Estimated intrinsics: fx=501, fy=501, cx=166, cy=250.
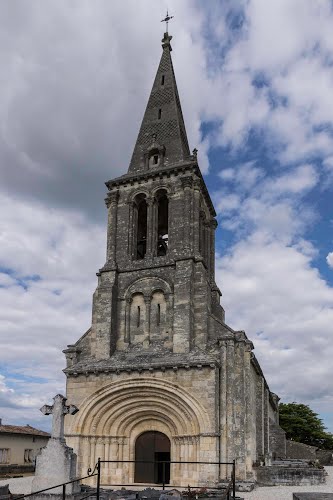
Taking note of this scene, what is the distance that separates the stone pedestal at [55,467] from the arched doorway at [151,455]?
→ 6970 millimetres

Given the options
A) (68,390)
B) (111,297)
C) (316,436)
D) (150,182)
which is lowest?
(316,436)

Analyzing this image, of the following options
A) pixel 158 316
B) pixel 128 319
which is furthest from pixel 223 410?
pixel 128 319

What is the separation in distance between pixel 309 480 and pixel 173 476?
5.14 meters

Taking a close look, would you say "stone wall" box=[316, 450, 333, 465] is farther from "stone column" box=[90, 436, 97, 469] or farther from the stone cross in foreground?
the stone cross in foreground

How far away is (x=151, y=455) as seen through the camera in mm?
20469

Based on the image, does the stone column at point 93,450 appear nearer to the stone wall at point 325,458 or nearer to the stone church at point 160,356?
the stone church at point 160,356

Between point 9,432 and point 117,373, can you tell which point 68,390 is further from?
point 9,432

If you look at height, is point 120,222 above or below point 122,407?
above

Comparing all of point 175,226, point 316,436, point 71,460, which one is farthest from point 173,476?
point 316,436

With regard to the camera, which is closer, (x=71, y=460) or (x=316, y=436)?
(x=71, y=460)

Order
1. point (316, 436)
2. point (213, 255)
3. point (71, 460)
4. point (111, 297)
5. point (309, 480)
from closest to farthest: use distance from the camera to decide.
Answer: point (71, 460) < point (309, 480) < point (111, 297) < point (213, 255) < point (316, 436)

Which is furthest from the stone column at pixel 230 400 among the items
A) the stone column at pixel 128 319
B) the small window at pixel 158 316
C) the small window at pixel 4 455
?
the small window at pixel 4 455

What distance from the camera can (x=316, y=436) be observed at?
163ft

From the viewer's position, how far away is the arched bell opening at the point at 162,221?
80.6ft
